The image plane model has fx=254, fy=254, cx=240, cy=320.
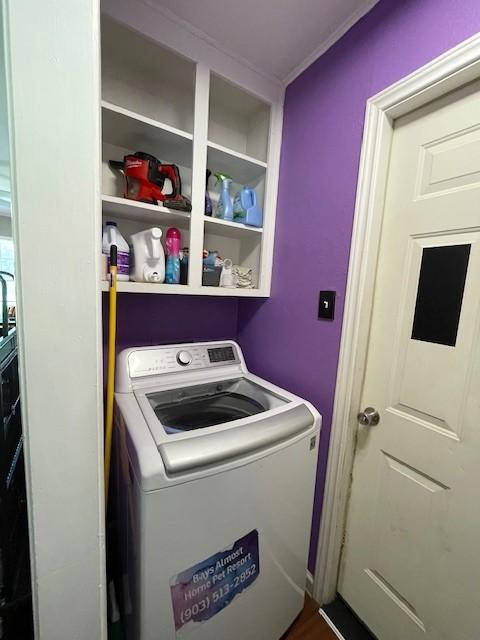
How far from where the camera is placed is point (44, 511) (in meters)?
0.56

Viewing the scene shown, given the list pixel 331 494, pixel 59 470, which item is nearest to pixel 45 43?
pixel 59 470

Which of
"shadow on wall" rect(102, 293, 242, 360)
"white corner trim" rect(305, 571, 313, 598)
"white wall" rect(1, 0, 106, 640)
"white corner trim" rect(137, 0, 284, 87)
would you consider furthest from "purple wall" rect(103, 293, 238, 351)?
"white corner trim" rect(305, 571, 313, 598)

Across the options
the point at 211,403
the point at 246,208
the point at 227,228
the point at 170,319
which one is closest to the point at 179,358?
the point at 211,403

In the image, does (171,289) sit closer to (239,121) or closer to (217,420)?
(217,420)

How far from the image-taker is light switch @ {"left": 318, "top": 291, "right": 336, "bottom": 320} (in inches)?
46.8

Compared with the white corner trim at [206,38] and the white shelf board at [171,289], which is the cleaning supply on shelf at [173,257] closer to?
the white shelf board at [171,289]

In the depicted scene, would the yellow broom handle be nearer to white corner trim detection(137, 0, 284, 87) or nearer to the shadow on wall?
the shadow on wall

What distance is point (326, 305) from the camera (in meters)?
1.21

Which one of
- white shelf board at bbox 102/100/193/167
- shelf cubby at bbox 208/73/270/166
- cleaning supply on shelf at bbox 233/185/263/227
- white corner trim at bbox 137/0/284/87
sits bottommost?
cleaning supply on shelf at bbox 233/185/263/227

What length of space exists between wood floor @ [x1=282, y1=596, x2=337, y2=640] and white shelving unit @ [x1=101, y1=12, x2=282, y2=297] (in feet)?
5.28

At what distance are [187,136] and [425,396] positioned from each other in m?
1.51

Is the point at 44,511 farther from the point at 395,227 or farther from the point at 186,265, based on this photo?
the point at 395,227

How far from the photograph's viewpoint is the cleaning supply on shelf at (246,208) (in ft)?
4.64

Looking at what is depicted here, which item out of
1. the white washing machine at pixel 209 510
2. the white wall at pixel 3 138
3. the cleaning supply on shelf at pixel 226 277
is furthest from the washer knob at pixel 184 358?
the white wall at pixel 3 138
